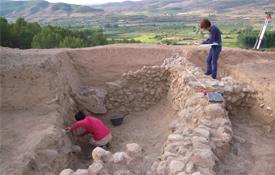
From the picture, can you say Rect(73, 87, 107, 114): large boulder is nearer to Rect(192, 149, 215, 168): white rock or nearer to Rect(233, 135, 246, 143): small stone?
Rect(233, 135, 246, 143): small stone

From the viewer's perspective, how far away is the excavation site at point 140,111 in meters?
6.64

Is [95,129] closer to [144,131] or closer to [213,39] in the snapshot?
[144,131]

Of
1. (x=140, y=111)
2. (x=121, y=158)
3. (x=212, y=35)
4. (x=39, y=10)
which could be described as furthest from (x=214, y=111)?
(x=39, y=10)

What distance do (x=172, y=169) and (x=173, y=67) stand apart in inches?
262

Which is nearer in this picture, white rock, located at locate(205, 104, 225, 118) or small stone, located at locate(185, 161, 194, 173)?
small stone, located at locate(185, 161, 194, 173)

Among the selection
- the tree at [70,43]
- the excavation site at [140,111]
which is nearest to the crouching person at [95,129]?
the excavation site at [140,111]

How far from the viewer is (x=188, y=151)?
6.39 metres

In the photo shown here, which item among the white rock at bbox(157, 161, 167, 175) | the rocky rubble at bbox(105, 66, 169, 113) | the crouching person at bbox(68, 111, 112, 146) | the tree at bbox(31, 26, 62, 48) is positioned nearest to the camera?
the white rock at bbox(157, 161, 167, 175)

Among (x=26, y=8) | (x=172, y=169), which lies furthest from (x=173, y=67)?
(x=26, y=8)

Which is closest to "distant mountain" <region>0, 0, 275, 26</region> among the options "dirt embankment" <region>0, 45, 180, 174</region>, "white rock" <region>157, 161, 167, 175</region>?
"dirt embankment" <region>0, 45, 180, 174</region>

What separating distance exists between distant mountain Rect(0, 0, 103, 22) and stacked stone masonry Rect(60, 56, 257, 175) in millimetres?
64411

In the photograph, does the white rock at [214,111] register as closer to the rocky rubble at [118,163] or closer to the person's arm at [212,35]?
the rocky rubble at [118,163]

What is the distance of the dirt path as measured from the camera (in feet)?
22.0

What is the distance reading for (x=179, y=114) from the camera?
31.0ft
